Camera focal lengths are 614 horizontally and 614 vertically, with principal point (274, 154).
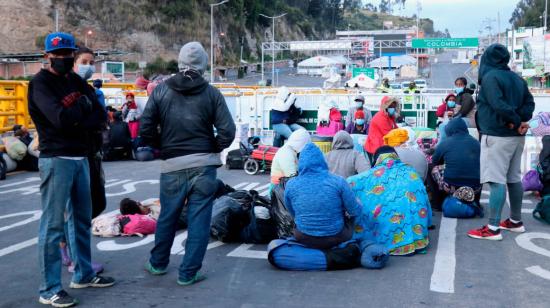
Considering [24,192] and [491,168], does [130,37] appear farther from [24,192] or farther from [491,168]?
[491,168]

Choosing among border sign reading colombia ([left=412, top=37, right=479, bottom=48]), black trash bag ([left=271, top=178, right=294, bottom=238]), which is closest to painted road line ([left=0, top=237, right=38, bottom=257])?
black trash bag ([left=271, top=178, right=294, bottom=238])

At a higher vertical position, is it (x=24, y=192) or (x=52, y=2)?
(x=52, y=2)

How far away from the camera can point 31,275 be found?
18.2 ft

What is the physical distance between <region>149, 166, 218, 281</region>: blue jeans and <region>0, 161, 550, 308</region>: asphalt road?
0.86 ft

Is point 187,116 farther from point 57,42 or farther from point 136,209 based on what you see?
point 136,209

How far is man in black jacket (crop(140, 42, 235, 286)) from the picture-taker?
5.17 metres

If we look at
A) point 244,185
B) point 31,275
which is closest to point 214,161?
point 31,275

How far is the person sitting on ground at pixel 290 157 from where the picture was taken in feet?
23.5

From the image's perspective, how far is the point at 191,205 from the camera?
5.23 m

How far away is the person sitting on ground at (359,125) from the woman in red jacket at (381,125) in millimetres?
2653

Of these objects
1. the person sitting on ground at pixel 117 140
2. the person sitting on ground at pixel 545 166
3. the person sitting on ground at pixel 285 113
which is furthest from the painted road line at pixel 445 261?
A: the person sitting on ground at pixel 117 140

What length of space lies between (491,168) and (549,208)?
1551 mm

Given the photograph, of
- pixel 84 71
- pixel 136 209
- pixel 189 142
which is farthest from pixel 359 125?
pixel 84 71

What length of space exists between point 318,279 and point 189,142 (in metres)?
1.63
